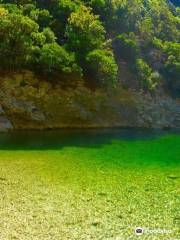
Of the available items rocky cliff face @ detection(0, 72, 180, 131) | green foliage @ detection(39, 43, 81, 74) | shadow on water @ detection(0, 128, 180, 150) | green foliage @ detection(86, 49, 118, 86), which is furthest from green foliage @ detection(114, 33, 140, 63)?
green foliage @ detection(39, 43, 81, 74)

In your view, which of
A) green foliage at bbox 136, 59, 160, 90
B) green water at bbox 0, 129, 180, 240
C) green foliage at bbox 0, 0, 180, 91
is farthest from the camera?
green foliage at bbox 136, 59, 160, 90

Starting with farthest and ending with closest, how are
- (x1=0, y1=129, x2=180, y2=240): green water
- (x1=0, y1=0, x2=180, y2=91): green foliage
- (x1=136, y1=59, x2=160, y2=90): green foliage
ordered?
(x1=136, y1=59, x2=160, y2=90): green foliage
(x1=0, y1=0, x2=180, y2=91): green foliage
(x1=0, y1=129, x2=180, y2=240): green water

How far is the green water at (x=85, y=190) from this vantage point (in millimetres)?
16562

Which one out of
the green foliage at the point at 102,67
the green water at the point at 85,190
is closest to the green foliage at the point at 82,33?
the green foliage at the point at 102,67

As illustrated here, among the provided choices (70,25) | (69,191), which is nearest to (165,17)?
(70,25)

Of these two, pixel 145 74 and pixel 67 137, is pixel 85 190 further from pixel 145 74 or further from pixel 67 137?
pixel 145 74

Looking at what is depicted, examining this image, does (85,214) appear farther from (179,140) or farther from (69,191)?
(179,140)

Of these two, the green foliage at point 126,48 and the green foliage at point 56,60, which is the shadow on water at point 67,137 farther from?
the green foliage at point 126,48

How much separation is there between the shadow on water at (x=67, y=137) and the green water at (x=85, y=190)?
109mm

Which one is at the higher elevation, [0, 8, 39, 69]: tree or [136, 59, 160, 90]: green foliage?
[0, 8, 39, 69]: tree

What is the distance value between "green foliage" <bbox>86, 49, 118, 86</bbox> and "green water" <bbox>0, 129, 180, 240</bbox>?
567 inches

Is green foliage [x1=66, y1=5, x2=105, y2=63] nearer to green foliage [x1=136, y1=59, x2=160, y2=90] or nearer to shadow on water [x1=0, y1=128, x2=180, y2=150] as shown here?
green foliage [x1=136, y1=59, x2=160, y2=90]

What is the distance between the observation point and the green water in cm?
1656

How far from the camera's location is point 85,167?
2803cm
